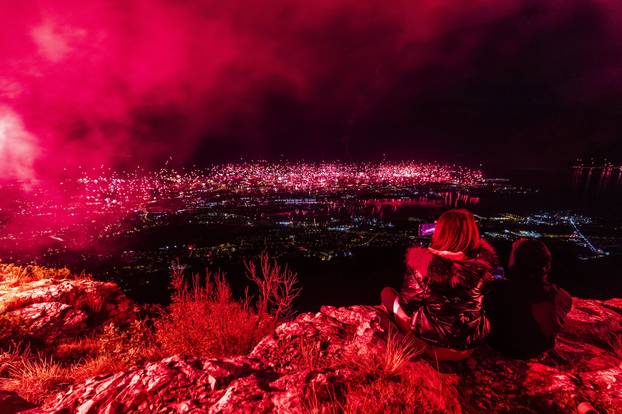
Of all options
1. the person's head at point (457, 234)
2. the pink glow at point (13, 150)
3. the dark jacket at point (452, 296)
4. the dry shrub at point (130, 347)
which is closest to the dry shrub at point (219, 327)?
the dry shrub at point (130, 347)

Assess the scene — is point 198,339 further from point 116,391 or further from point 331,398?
point 331,398

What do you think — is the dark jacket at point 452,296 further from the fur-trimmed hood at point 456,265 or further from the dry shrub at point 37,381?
the dry shrub at point 37,381

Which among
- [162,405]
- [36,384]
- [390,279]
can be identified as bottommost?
[390,279]

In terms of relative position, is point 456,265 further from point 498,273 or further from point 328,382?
point 328,382

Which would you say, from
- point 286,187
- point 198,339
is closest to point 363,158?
point 286,187

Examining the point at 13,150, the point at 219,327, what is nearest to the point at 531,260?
the point at 219,327

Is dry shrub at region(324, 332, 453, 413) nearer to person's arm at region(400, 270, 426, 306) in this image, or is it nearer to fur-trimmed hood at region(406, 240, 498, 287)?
person's arm at region(400, 270, 426, 306)

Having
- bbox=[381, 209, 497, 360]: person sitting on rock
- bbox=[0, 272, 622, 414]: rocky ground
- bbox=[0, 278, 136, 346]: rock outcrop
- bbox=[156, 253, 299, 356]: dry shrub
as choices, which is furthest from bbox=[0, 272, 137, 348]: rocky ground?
bbox=[381, 209, 497, 360]: person sitting on rock
